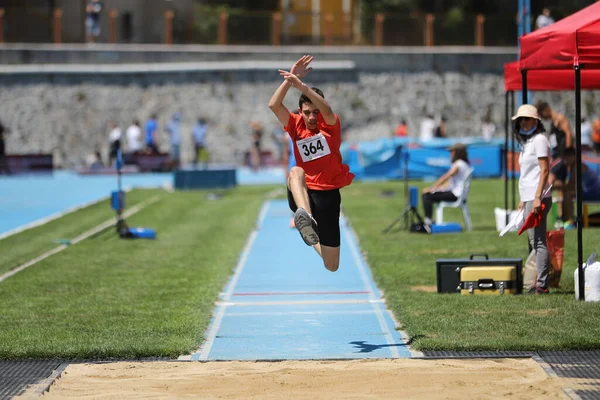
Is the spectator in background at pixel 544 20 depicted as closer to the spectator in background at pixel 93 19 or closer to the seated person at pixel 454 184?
the spectator in background at pixel 93 19

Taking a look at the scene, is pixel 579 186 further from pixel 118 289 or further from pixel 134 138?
pixel 134 138

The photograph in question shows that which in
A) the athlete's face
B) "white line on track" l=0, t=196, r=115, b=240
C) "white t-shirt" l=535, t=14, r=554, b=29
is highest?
"white t-shirt" l=535, t=14, r=554, b=29

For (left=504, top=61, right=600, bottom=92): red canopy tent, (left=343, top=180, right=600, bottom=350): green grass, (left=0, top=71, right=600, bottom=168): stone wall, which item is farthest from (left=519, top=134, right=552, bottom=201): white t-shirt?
(left=0, top=71, right=600, bottom=168): stone wall

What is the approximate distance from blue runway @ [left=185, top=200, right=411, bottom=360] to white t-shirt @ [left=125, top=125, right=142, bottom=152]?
26842 mm

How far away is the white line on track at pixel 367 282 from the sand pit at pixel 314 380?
744mm

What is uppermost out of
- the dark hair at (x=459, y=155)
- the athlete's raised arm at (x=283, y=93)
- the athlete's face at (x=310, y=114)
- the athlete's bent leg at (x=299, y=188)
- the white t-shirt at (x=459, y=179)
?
the athlete's raised arm at (x=283, y=93)

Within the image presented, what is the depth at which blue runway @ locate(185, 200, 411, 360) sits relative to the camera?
941 cm

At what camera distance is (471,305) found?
36.9 ft

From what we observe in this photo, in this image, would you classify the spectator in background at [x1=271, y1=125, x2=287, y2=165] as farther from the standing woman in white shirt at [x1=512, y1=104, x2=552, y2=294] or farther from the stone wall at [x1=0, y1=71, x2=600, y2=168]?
the standing woman in white shirt at [x1=512, y1=104, x2=552, y2=294]

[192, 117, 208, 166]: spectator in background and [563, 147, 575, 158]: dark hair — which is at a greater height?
[563, 147, 575, 158]: dark hair

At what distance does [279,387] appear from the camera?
7.85m

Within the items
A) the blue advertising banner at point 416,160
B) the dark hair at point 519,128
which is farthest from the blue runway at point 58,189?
the dark hair at point 519,128

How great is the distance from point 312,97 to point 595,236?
350 inches

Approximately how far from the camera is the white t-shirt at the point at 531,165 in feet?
38.1
